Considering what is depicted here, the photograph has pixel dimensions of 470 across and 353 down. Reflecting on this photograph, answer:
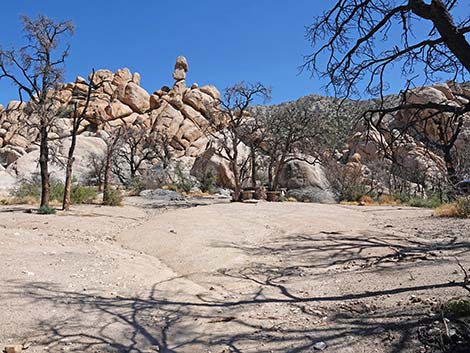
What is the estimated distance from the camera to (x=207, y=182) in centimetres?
2905

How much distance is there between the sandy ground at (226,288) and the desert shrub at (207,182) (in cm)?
1959

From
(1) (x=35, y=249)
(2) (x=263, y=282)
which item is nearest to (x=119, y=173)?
(1) (x=35, y=249)

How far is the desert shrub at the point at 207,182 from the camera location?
29016 millimetres

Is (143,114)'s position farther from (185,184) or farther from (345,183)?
(345,183)

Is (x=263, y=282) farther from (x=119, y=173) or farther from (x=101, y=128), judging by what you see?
(x=101, y=128)

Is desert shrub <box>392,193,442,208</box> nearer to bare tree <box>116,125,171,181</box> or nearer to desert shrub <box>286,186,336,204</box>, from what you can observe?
desert shrub <box>286,186,336,204</box>

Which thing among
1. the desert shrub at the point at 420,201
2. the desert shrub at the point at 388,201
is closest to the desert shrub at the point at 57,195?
the desert shrub at the point at 388,201

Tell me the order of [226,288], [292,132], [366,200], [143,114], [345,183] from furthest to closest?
1. [143,114]
2. [345,183]
3. [292,132]
4. [366,200]
5. [226,288]

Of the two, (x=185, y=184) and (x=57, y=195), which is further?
(x=185, y=184)

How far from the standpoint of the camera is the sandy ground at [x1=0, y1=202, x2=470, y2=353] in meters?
3.31

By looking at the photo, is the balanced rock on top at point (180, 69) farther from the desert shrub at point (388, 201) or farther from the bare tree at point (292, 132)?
the desert shrub at point (388, 201)

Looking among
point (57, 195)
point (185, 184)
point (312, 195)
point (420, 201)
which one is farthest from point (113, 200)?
point (420, 201)

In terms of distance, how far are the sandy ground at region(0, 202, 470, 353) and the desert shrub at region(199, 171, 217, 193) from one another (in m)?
19.6

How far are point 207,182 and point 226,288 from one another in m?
24.0
